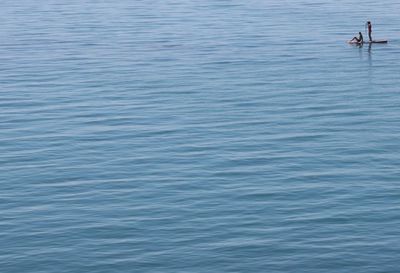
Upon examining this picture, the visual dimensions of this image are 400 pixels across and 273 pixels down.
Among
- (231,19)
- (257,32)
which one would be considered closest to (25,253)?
(257,32)

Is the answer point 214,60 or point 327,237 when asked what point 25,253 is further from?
point 214,60

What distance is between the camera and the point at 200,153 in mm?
83125

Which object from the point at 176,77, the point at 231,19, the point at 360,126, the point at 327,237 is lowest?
the point at 327,237

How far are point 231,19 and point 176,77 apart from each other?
180ft

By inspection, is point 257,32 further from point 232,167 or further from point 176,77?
point 232,167

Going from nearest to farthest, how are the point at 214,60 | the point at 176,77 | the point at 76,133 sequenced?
the point at 76,133
the point at 176,77
the point at 214,60

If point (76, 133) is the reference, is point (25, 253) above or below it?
below

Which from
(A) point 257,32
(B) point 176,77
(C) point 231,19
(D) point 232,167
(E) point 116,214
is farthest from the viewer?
(C) point 231,19

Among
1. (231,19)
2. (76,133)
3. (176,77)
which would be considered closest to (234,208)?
(76,133)

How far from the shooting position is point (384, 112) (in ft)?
321

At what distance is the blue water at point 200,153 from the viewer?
206 ft

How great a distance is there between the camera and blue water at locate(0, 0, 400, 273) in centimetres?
6269

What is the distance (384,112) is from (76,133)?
91.4 ft

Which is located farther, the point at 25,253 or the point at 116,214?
the point at 116,214
